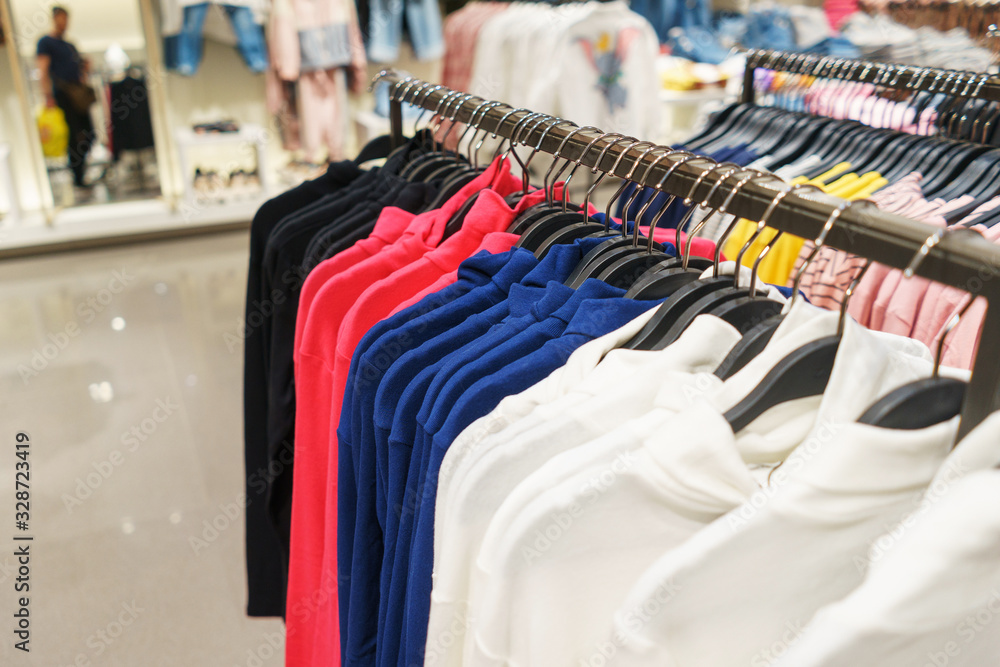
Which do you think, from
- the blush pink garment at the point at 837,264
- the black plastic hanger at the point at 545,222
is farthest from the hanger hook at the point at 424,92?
the blush pink garment at the point at 837,264

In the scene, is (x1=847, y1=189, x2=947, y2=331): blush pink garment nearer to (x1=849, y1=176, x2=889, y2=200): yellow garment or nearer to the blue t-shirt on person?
(x1=849, y1=176, x2=889, y2=200): yellow garment

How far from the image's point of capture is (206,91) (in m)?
5.06

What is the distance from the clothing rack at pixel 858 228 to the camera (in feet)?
1.86

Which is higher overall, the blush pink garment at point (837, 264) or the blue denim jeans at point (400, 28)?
the blue denim jeans at point (400, 28)

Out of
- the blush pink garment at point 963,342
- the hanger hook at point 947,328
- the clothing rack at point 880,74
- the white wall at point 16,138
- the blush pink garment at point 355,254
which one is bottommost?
the white wall at point 16,138

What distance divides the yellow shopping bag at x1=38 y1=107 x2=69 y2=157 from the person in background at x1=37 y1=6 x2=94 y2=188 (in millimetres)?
27

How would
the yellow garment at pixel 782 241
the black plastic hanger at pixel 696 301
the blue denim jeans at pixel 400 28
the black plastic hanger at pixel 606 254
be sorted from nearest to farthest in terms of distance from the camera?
1. the black plastic hanger at pixel 696 301
2. the black plastic hanger at pixel 606 254
3. the yellow garment at pixel 782 241
4. the blue denim jeans at pixel 400 28

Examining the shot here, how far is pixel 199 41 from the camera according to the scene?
14.8 feet

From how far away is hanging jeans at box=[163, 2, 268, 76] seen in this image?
14.4ft

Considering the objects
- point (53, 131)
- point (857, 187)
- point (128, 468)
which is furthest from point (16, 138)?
point (857, 187)

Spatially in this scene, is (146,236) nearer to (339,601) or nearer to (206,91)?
(206,91)

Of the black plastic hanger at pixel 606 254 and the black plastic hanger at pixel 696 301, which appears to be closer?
the black plastic hanger at pixel 696 301

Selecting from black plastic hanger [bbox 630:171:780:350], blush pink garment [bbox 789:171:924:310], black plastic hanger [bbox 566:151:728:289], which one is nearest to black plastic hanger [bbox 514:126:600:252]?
black plastic hanger [bbox 566:151:728:289]

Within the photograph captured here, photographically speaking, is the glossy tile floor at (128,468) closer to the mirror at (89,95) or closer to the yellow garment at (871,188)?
the mirror at (89,95)
